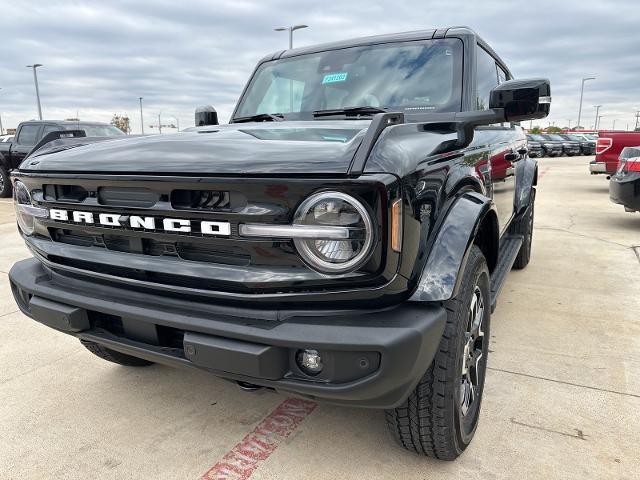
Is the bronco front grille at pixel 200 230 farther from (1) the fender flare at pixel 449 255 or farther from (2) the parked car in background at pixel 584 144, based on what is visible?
(2) the parked car in background at pixel 584 144

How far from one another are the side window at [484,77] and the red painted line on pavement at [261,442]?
189 cm

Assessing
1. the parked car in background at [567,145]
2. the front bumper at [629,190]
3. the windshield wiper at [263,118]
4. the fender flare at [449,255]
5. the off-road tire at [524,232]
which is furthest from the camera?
the parked car in background at [567,145]

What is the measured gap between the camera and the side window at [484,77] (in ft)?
9.40

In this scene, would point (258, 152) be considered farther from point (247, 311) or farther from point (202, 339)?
point (202, 339)

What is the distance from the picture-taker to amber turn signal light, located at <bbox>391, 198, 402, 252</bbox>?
4.94 ft

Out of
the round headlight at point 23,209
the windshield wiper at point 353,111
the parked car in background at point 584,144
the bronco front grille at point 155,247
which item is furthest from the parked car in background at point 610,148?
the parked car in background at point 584,144

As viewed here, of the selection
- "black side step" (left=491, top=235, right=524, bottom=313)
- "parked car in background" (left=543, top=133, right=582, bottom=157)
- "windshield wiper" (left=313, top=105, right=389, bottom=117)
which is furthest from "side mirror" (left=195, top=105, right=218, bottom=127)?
"parked car in background" (left=543, top=133, right=582, bottom=157)

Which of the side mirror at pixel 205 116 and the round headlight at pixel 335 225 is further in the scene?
the side mirror at pixel 205 116

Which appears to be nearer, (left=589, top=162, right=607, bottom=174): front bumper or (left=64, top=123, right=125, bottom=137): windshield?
(left=64, top=123, right=125, bottom=137): windshield

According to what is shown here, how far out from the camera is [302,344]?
1.48 m

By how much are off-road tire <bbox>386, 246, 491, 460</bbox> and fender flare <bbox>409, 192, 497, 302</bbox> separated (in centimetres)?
12

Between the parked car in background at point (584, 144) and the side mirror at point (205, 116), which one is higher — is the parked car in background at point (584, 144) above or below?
below

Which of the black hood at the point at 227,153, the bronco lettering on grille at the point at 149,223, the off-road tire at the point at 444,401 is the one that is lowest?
the off-road tire at the point at 444,401

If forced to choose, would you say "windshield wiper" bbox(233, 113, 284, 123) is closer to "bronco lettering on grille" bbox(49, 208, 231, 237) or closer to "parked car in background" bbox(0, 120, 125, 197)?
"bronco lettering on grille" bbox(49, 208, 231, 237)
